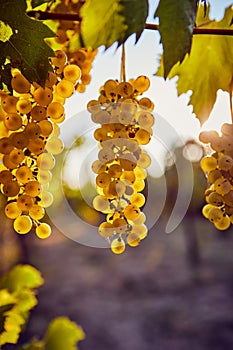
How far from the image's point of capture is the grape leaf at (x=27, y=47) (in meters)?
0.55

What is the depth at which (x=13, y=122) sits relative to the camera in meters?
0.56

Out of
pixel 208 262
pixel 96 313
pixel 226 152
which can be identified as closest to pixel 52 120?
pixel 226 152

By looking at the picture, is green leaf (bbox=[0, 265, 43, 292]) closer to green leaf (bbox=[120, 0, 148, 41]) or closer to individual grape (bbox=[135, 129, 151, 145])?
individual grape (bbox=[135, 129, 151, 145])

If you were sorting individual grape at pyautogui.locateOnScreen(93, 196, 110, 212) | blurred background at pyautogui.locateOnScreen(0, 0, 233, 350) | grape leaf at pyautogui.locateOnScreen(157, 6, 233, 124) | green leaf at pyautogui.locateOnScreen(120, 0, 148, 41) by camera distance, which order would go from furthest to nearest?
1. blurred background at pyautogui.locateOnScreen(0, 0, 233, 350)
2. grape leaf at pyautogui.locateOnScreen(157, 6, 233, 124)
3. individual grape at pyautogui.locateOnScreen(93, 196, 110, 212)
4. green leaf at pyautogui.locateOnScreen(120, 0, 148, 41)

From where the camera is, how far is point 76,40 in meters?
0.61

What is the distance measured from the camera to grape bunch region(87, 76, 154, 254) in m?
0.58

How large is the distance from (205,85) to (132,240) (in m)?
0.22

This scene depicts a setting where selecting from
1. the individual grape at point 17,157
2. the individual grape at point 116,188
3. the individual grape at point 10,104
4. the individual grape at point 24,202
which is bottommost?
the individual grape at point 24,202

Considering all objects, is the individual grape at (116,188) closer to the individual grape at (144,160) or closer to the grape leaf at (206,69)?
the individual grape at (144,160)

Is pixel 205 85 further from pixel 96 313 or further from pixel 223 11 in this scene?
pixel 96 313

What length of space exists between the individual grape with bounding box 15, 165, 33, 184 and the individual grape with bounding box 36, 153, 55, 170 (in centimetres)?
1

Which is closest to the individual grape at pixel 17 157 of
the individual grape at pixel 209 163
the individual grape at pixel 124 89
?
the individual grape at pixel 124 89

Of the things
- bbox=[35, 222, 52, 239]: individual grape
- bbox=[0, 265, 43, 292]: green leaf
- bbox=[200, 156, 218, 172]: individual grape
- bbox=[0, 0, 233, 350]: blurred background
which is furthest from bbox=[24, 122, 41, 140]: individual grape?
bbox=[0, 0, 233, 350]: blurred background

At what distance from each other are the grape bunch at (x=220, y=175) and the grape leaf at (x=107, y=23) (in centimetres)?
19
